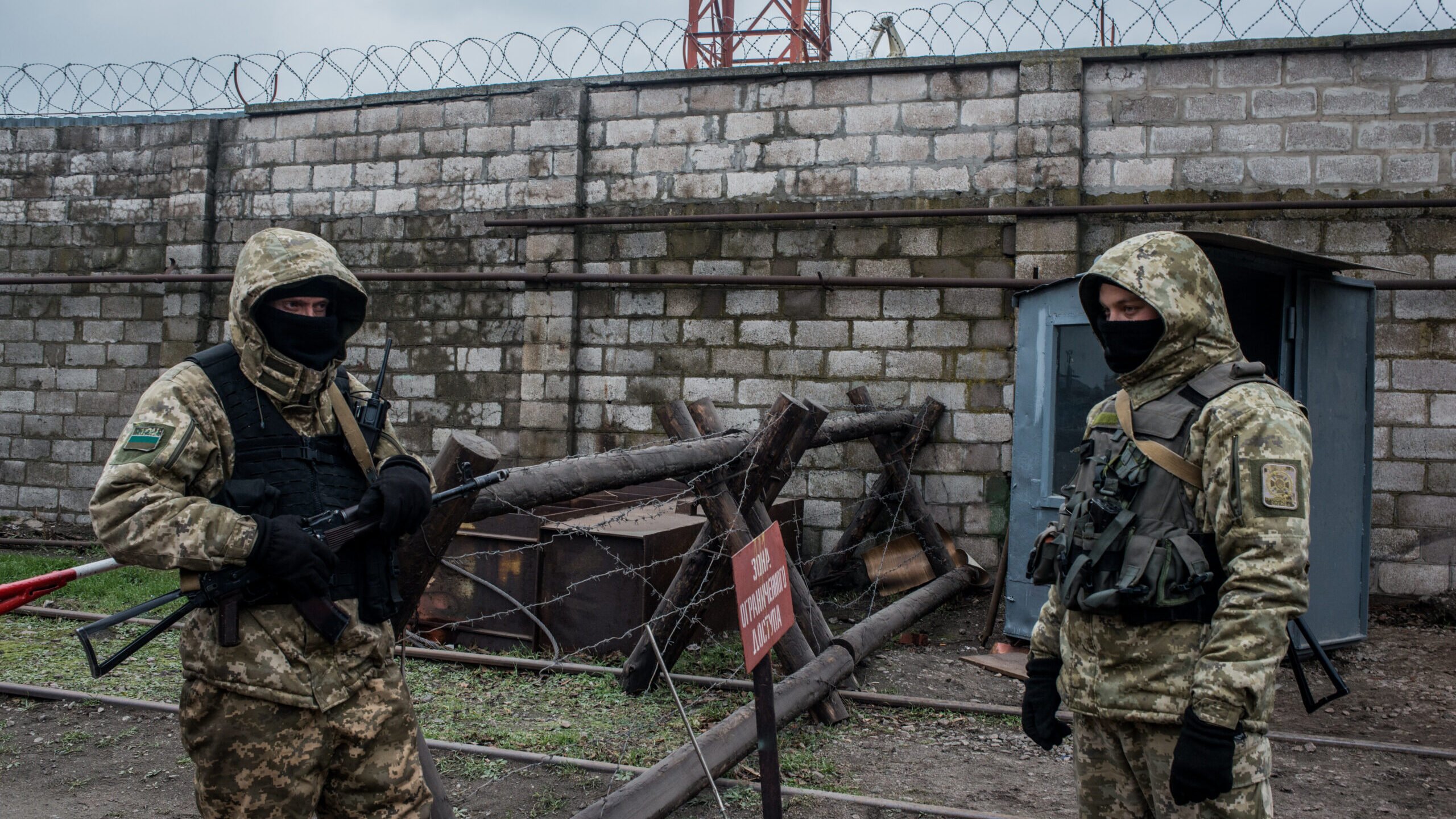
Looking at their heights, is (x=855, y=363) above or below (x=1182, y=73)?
below

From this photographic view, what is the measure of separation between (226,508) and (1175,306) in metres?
2.14

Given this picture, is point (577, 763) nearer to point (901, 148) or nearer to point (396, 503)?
point (396, 503)

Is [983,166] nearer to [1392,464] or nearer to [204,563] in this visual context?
[1392,464]

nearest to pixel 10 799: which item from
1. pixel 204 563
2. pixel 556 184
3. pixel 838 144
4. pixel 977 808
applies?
pixel 204 563

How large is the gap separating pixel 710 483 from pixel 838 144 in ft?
13.3

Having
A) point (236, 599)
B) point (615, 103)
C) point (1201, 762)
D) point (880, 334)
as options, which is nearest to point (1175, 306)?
point (1201, 762)

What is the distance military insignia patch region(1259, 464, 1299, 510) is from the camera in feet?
6.51

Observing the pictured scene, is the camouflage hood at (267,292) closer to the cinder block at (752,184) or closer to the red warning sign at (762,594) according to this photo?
the red warning sign at (762,594)

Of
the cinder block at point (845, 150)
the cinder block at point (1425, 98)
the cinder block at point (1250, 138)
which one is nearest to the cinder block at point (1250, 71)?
the cinder block at point (1250, 138)

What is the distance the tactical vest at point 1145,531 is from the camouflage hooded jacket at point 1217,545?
0.10 feet

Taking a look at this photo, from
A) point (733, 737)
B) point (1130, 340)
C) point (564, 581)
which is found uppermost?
point (1130, 340)

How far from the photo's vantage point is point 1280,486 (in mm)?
1994

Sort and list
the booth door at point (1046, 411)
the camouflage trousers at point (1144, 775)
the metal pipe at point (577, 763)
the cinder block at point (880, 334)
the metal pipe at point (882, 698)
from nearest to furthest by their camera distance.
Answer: the camouflage trousers at point (1144, 775), the metal pipe at point (577, 763), the metal pipe at point (882, 698), the booth door at point (1046, 411), the cinder block at point (880, 334)

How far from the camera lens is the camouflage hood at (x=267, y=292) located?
2.33 m
